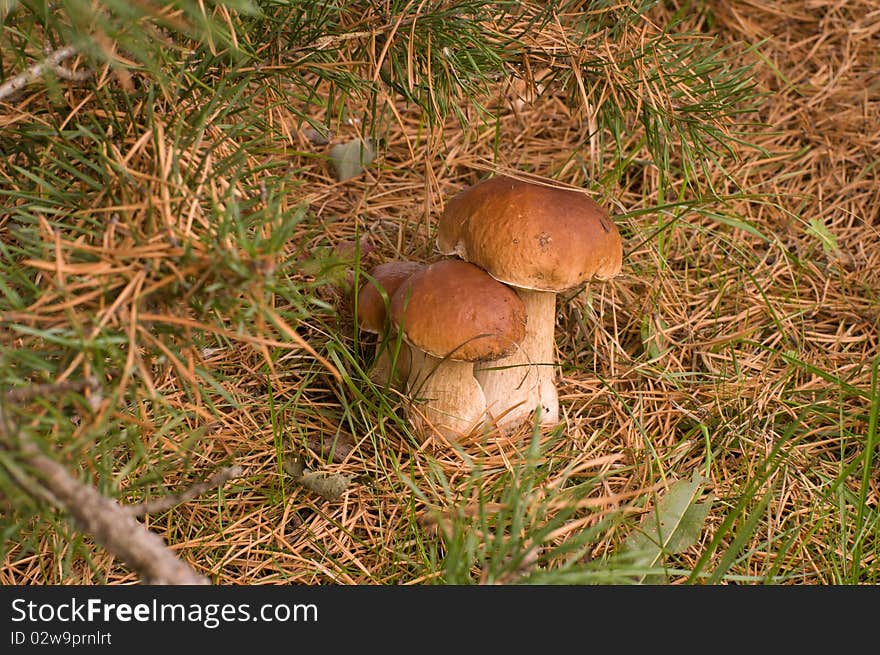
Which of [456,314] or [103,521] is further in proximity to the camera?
[456,314]

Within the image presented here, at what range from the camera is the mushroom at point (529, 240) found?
1.76m

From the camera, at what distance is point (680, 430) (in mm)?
2041

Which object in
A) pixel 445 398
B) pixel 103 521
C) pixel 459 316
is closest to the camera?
pixel 103 521

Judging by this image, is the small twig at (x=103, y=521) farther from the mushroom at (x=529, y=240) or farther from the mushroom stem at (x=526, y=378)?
the mushroom stem at (x=526, y=378)

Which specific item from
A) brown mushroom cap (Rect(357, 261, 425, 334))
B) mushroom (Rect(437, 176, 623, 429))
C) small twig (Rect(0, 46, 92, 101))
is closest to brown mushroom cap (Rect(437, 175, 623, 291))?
mushroom (Rect(437, 176, 623, 429))

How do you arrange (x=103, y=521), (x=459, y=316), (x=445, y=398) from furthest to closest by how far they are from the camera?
1. (x=445, y=398)
2. (x=459, y=316)
3. (x=103, y=521)

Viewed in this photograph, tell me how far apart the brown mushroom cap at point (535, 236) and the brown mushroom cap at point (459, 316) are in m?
0.07

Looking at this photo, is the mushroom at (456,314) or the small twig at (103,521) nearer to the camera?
the small twig at (103,521)

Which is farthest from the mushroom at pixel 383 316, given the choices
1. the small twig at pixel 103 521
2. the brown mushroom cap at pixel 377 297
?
the small twig at pixel 103 521

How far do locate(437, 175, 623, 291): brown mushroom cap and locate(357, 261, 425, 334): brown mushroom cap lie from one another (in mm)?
195

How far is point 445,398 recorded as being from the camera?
1947mm

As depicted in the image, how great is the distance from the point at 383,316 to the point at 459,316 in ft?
0.93

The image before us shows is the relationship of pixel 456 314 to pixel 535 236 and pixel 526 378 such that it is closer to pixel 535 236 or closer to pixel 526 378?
pixel 535 236

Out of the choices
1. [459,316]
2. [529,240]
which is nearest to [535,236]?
[529,240]
